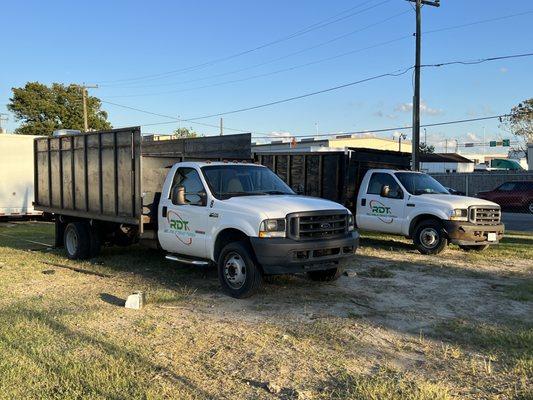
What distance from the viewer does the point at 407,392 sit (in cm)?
409

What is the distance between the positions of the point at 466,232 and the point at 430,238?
79 centimetres

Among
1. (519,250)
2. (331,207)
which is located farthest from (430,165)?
(331,207)

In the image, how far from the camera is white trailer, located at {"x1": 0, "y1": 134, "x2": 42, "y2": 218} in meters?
19.1

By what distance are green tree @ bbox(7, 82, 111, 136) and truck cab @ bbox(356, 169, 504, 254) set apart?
142ft

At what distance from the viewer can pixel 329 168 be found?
1346cm

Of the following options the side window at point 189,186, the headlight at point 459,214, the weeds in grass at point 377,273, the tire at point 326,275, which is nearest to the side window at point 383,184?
the headlight at point 459,214

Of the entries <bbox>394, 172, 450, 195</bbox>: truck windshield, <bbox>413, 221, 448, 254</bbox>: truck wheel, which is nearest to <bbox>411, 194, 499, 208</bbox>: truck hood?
<bbox>394, 172, 450, 195</bbox>: truck windshield

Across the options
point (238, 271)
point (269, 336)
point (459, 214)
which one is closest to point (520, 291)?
point (459, 214)

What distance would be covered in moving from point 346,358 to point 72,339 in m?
2.75

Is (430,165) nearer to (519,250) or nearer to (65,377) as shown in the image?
(519,250)

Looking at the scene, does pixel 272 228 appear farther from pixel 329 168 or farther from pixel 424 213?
pixel 329 168

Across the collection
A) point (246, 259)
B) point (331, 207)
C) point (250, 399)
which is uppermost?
point (331, 207)

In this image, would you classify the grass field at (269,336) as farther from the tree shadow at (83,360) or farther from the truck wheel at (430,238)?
Answer: the truck wheel at (430,238)

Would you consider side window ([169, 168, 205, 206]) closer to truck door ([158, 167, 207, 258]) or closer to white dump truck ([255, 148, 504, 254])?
truck door ([158, 167, 207, 258])
